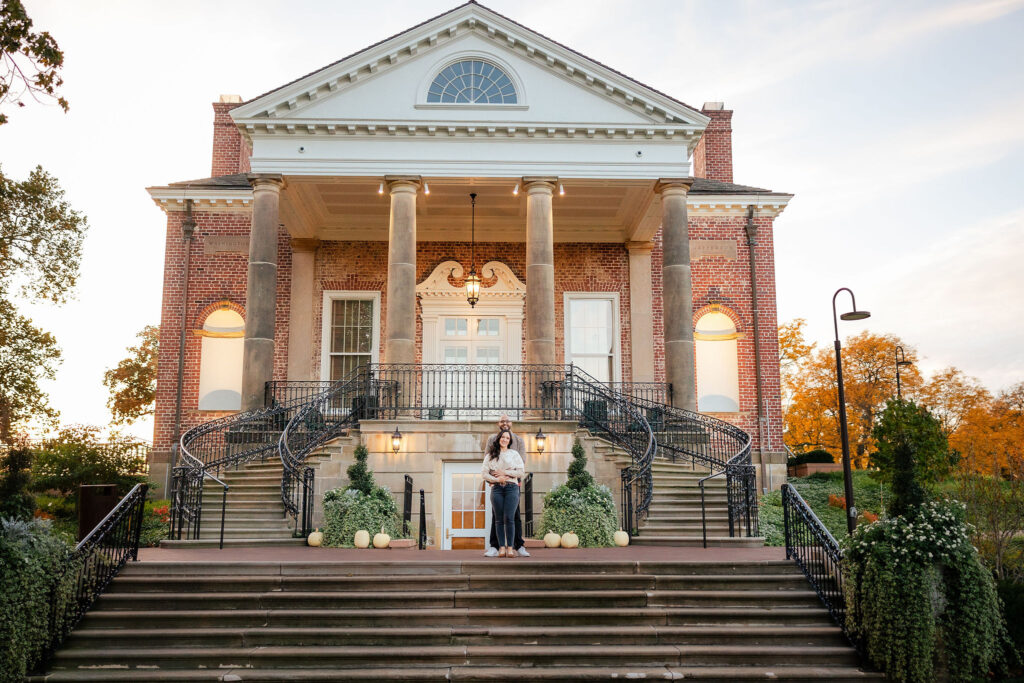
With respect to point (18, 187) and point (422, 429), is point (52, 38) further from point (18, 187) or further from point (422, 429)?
point (18, 187)

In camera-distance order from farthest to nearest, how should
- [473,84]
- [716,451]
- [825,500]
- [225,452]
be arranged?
[825,500] → [716,451] → [473,84] → [225,452]

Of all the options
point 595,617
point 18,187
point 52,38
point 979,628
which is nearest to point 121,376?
point 18,187

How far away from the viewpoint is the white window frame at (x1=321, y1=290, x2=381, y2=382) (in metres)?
21.5

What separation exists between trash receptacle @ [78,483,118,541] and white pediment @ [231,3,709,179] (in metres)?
7.50

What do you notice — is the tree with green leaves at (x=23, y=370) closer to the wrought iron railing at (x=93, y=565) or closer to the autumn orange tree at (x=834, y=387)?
the wrought iron railing at (x=93, y=565)

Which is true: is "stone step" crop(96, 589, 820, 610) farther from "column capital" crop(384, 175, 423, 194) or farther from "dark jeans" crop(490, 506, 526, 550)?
"column capital" crop(384, 175, 423, 194)

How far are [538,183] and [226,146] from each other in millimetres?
11835

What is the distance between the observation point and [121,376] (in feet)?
148

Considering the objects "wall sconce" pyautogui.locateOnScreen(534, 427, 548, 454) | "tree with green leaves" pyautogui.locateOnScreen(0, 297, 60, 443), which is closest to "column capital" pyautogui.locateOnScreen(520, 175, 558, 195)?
"wall sconce" pyautogui.locateOnScreen(534, 427, 548, 454)

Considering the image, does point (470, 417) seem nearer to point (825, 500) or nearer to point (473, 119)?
point (473, 119)

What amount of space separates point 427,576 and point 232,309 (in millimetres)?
14548

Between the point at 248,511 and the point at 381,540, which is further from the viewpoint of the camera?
the point at 248,511

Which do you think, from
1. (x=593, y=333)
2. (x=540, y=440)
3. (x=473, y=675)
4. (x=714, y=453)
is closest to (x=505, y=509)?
(x=473, y=675)

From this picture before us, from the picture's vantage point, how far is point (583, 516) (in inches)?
497
